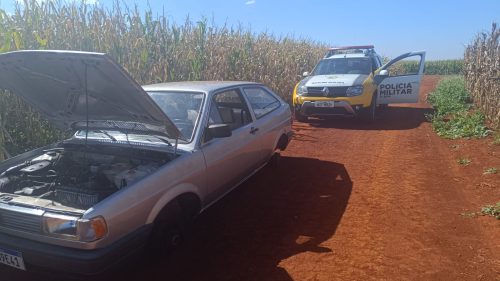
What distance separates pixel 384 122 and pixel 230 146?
285 inches

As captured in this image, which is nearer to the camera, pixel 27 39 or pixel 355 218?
pixel 355 218

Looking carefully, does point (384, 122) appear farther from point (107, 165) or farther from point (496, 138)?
point (107, 165)

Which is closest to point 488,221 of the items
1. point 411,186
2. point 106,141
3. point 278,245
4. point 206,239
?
point 411,186

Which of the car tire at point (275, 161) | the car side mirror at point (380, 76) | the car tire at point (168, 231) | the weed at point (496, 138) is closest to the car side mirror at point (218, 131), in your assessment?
the car tire at point (168, 231)

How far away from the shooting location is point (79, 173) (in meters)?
3.37

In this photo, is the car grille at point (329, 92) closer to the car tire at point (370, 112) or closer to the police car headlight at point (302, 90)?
the police car headlight at point (302, 90)

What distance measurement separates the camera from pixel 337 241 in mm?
3607

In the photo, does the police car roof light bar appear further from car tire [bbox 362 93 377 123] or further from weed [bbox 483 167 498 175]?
weed [bbox 483 167 498 175]

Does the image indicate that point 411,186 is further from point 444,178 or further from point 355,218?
point 355,218

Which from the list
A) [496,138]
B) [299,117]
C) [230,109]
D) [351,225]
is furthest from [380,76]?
[351,225]

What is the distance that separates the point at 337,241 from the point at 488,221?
1719 millimetres

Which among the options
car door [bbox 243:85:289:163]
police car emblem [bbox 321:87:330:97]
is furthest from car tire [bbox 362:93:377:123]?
car door [bbox 243:85:289:163]

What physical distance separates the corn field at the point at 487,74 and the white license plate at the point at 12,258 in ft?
28.8

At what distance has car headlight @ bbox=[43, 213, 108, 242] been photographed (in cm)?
254
